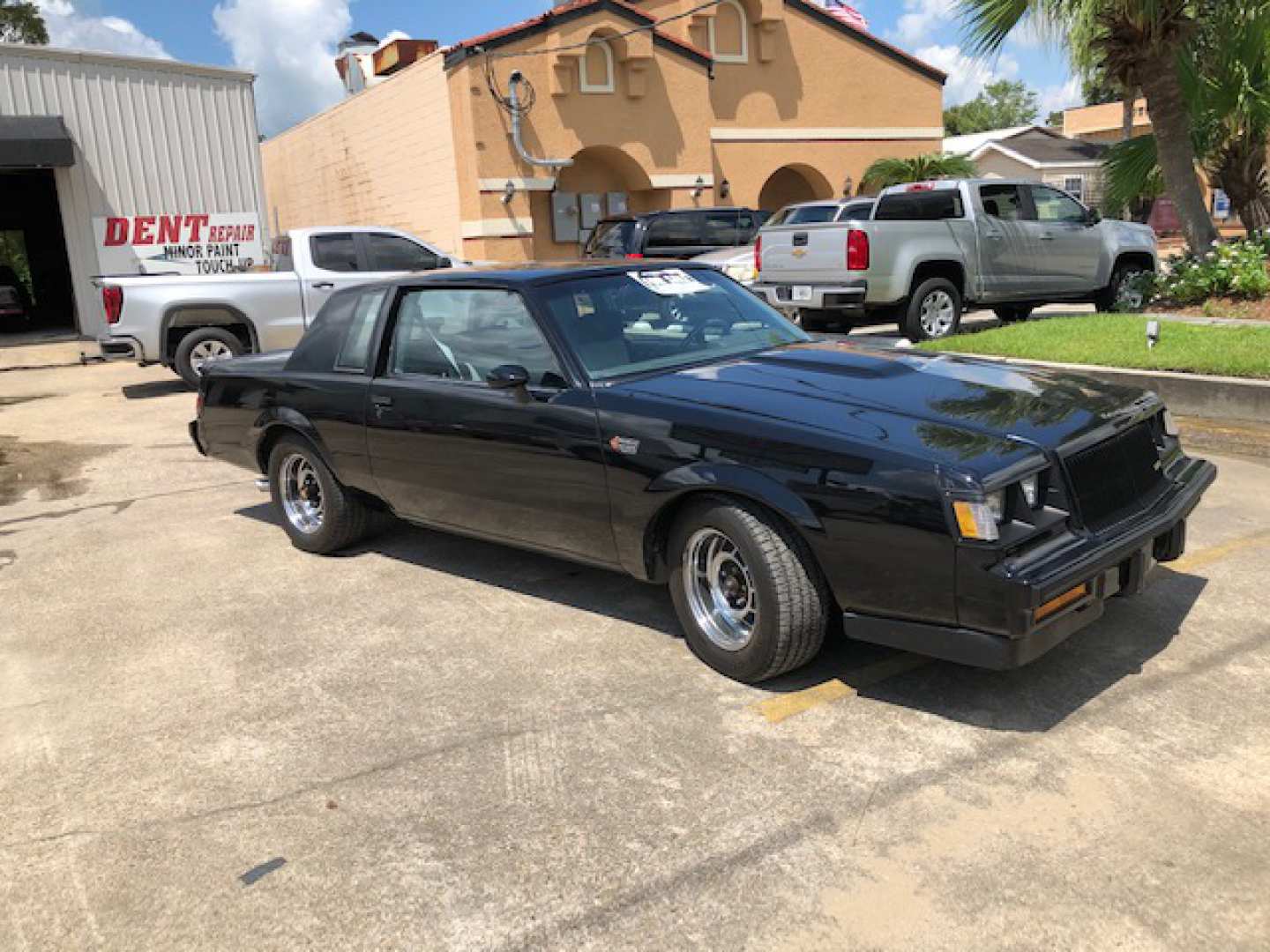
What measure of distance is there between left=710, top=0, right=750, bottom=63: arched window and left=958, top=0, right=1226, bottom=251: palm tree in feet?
41.9

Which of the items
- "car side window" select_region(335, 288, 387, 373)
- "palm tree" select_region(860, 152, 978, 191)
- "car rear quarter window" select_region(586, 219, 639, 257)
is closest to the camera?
"car side window" select_region(335, 288, 387, 373)

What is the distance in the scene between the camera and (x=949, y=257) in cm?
1219

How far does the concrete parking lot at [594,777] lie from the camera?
2770mm

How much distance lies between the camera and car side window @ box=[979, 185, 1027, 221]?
1262 cm

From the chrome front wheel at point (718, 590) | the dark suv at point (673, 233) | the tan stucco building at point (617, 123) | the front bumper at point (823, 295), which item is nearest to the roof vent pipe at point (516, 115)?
the tan stucco building at point (617, 123)

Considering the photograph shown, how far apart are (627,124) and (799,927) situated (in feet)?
68.6

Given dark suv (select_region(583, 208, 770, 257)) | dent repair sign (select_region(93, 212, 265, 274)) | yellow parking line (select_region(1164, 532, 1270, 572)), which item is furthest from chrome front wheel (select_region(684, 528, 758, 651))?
dent repair sign (select_region(93, 212, 265, 274))

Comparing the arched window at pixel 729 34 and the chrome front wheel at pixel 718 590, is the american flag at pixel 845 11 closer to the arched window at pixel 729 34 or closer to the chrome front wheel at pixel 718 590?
the arched window at pixel 729 34

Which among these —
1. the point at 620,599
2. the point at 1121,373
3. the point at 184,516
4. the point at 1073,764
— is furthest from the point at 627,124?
the point at 1073,764

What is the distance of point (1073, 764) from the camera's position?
3383 mm

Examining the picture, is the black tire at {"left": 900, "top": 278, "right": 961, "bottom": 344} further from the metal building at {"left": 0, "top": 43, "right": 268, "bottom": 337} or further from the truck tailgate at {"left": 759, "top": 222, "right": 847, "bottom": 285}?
the metal building at {"left": 0, "top": 43, "right": 268, "bottom": 337}

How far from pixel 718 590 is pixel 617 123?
756 inches

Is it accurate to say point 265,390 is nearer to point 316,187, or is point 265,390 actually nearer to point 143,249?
point 143,249

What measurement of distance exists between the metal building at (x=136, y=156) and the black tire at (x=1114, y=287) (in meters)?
12.3
